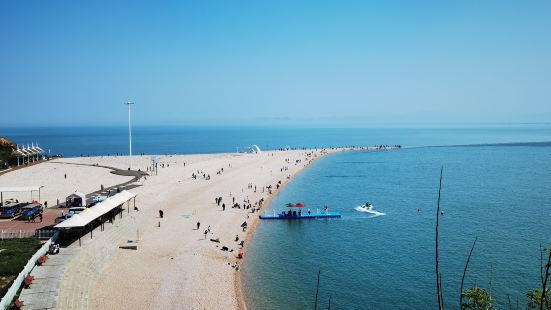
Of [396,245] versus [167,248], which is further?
[396,245]

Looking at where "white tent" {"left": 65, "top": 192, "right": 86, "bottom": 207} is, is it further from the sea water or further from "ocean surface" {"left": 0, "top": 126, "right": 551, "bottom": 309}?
the sea water

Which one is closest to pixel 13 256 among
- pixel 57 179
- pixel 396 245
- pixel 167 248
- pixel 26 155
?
pixel 167 248

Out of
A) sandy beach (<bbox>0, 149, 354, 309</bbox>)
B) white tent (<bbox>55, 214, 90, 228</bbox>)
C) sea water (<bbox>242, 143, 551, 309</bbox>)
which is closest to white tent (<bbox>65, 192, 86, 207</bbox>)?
sandy beach (<bbox>0, 149, 354, 309</bbox>)

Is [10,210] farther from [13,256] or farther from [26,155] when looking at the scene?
[26,155]

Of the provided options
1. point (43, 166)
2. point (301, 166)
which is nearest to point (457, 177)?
point (301, 166)

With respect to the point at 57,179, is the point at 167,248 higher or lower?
lower

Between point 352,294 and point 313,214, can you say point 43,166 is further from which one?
point 352,294
